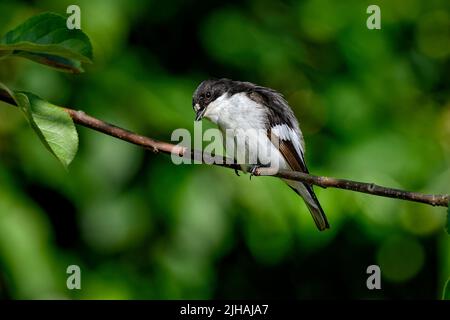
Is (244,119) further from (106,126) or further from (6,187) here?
(106,126)

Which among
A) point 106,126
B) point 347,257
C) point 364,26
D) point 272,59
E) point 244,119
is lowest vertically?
point 106,126

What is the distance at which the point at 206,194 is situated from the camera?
10.2 feet

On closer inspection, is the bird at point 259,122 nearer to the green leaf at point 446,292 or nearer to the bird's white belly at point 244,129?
the bird's white belly at point 244,129

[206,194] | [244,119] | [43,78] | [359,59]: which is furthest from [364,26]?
[43,78]

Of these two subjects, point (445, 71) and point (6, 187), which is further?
point (445, 71)

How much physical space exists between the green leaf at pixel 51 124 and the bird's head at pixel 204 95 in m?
1.62

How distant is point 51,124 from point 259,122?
1.95 meters

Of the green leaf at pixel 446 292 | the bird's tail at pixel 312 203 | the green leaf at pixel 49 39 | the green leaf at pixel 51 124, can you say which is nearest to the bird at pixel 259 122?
the bird's tail at pixel 312 203

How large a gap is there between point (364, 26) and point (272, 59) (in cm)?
55

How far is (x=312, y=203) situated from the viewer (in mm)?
3164

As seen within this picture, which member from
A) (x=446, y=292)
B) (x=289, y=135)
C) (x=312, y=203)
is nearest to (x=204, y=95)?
(x=289, y=135)

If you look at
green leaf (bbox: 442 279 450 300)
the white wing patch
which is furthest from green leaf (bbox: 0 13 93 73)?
the white wing patch

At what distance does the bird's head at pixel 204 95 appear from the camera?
10.1ft

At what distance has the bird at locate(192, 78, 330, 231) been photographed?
3.12m
